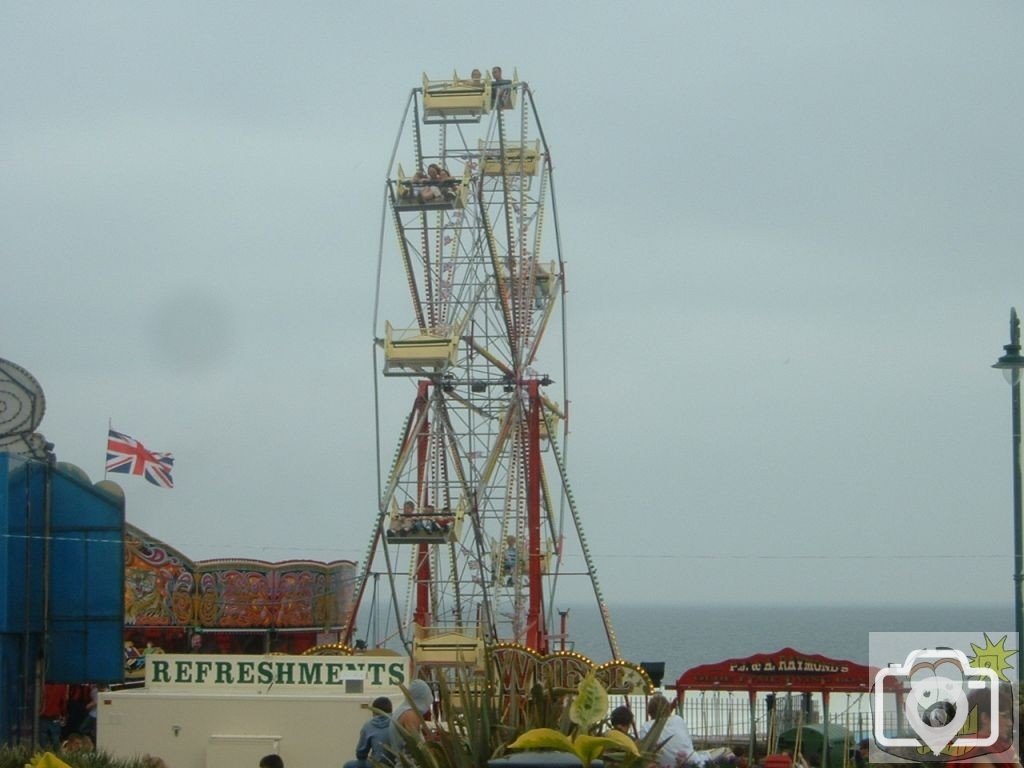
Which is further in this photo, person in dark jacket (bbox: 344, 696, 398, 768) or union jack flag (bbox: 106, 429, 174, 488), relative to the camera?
union jack flag (bbox: 106, 429, 174, 488)

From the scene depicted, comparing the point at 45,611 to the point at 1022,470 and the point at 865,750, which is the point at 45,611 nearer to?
the point at 865,750

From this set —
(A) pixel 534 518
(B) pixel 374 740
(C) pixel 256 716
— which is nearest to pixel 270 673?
(C) pixel 256 716

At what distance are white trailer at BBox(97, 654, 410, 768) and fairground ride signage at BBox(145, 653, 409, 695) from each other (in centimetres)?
1

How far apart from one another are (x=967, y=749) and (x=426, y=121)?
31.1m

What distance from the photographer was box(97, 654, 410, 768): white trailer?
44.9 ft

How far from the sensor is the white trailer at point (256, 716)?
539 inches

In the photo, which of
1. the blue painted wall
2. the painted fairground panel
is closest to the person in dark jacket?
the blue painted wall

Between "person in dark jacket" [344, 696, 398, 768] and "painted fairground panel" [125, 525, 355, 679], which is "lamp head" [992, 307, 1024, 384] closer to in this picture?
"person in dark jacket" [344, 696, 398, 768]

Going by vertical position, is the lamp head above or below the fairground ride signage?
above

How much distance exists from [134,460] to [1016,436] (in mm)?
19593

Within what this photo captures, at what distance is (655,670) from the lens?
24641mm

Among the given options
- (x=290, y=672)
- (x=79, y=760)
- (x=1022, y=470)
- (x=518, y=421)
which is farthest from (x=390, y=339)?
(x=79, y=760)

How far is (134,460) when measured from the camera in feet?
109

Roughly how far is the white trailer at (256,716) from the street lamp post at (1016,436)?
7.27 metres
